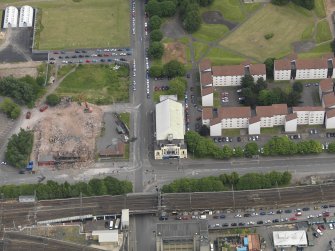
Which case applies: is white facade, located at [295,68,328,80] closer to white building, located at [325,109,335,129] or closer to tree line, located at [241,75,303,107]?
tree line, located at [241,75,303,107]

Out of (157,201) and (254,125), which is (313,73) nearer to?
(254,125)

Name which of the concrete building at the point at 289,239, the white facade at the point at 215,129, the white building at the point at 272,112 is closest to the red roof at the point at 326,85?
the white building at the point at 272,112

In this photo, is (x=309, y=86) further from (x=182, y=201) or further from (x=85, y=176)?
(x=85, y=176)

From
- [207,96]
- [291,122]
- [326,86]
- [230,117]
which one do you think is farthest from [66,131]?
[326,86]

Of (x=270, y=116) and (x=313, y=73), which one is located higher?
(x=313, y=73)

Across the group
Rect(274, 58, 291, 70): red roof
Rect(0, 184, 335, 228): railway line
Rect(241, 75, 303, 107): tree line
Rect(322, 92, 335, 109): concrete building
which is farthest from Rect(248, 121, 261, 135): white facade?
Rect(274, 58, 291, 70): red roof

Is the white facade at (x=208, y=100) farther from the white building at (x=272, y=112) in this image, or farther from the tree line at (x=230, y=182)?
the tree line at (x=230, y=182)
